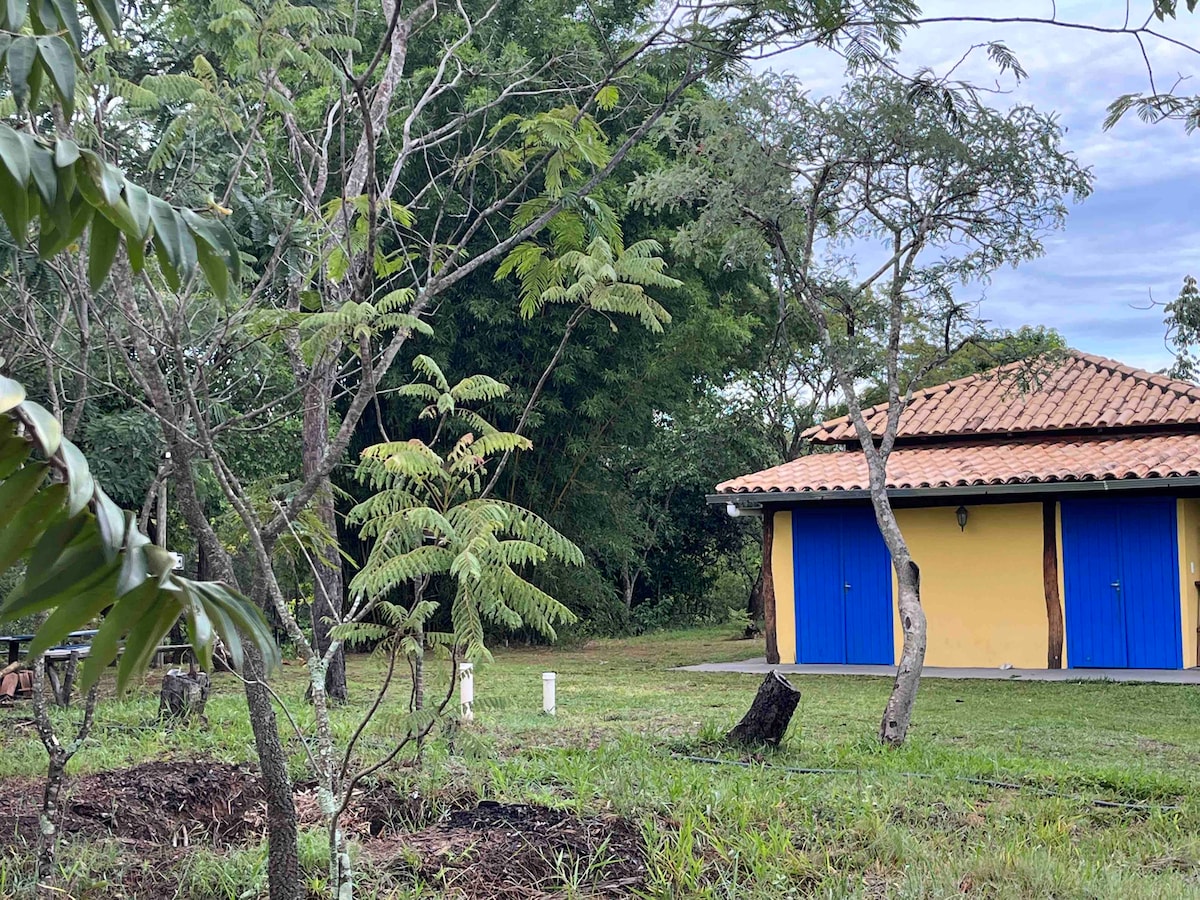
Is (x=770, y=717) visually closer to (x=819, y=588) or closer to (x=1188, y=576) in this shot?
(x=819, y=588)

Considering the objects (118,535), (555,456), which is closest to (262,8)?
(118,535)

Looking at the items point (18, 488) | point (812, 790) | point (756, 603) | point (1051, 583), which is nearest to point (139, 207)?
point (18, 488)

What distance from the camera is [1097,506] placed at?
14031 mm

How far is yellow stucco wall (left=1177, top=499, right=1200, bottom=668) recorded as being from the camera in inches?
535

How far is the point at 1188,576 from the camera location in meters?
13.6

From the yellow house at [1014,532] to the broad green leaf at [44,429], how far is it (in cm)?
1350

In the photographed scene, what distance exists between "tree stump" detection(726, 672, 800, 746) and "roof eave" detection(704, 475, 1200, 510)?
22.2ft

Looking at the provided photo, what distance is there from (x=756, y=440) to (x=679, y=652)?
20.0 ft

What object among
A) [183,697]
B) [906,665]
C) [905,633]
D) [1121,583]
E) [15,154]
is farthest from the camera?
[1121,583]

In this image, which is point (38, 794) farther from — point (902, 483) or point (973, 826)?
point (902, 483)

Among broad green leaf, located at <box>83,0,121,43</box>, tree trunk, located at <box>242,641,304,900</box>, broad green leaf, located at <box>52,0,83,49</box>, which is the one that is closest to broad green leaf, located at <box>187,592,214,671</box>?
broad green leaf, located at <box>52,0,83,49</box>

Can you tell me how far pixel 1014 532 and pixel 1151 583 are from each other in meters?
1.68

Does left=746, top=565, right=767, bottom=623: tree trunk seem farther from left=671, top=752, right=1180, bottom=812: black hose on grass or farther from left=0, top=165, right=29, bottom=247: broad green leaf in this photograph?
left=0, top=165, right=29, bottom=247: broad green leaf

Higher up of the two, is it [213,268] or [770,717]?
[213,268]
